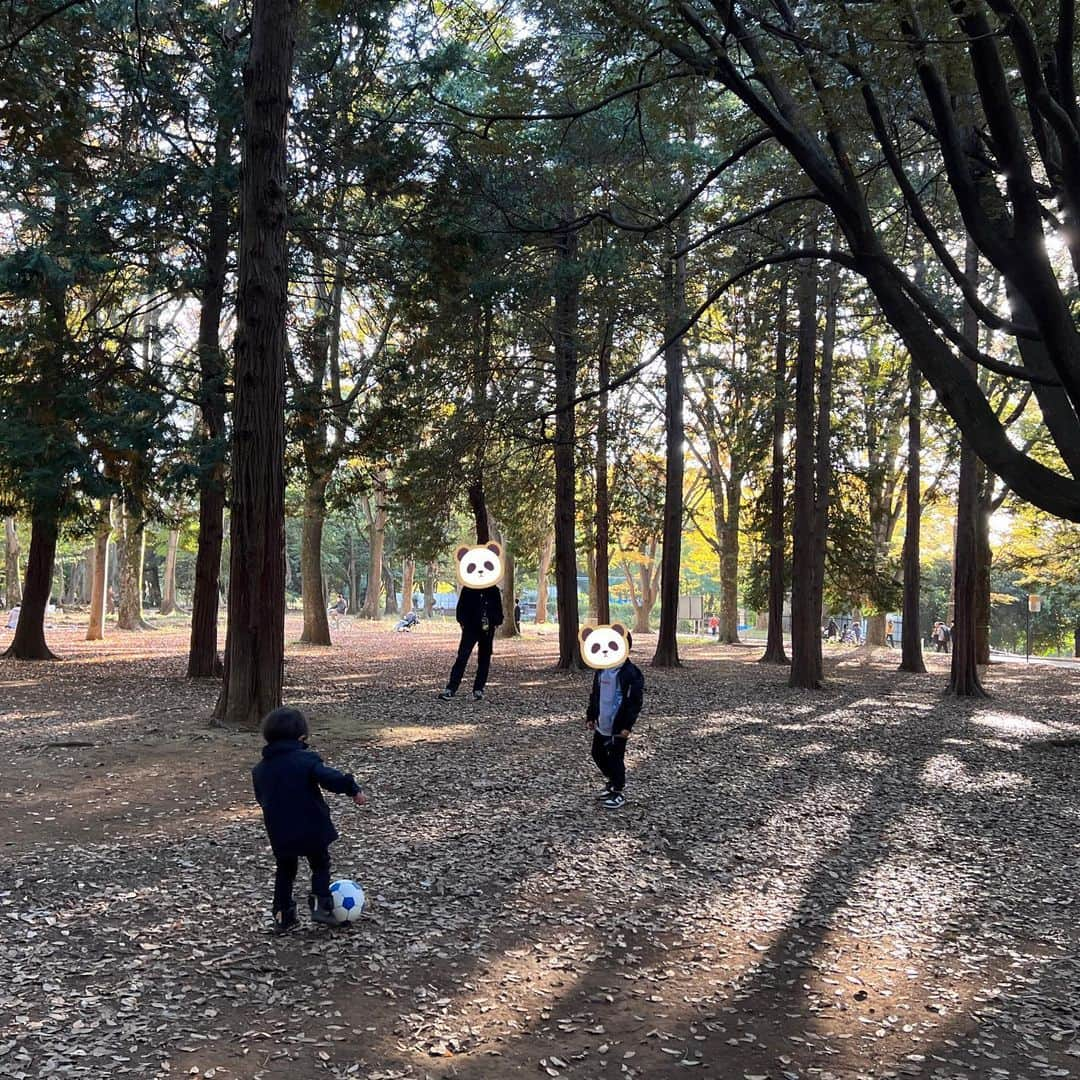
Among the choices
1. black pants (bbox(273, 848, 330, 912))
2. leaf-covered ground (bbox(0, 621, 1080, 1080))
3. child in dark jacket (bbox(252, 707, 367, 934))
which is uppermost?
child in dark jacket (bbox(252, 707, 367, 934))

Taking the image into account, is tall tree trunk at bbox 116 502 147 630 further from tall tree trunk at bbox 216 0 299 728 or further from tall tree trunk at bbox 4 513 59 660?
tall tree trunk at bbox 216 0 299 728

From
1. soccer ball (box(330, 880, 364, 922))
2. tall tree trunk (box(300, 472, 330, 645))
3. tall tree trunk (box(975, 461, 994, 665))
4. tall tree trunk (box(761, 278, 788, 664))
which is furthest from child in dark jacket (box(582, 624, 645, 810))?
tall tree trunk (box(975, 461, 994, 665))

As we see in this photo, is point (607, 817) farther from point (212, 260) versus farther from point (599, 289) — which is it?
point (212, 260)

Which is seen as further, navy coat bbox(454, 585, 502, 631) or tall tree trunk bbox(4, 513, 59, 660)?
tall tree trunk bbox(4, 513, 59, 660)

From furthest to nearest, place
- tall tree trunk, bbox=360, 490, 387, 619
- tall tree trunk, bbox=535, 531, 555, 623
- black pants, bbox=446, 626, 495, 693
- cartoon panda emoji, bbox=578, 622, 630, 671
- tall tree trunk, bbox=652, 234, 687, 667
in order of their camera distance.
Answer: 1. tall tree trunk, bbox=535, 531, 555, 623
2. tall tree trunk, bbox=360, 490, 387, 619
3. tall tree trunk, bbox=652, 234, 687, 667
4. black pants, bbox=446, 626, 495, 693
5. cartoon panda emoji, bbox=578, 622, 630, 671

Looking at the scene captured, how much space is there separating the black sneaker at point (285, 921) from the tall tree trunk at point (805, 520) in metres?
12.8

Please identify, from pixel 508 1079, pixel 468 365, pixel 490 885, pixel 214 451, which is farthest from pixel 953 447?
pixel 508 1079

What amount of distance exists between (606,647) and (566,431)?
9.41m

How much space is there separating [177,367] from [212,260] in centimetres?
175

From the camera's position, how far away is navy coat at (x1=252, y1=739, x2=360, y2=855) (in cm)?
422

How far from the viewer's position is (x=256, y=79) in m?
8.57

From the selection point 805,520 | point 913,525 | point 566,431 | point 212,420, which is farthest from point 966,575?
point 212,420

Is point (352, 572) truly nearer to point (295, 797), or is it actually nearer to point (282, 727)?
point (282, 727)

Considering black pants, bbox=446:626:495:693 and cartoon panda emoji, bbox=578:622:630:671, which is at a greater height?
cartoon panda emoji, bbox=578:622:630:671
